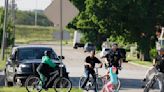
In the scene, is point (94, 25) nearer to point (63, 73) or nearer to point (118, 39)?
point (118, 39)

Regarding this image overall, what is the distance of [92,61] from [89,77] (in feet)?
2.14

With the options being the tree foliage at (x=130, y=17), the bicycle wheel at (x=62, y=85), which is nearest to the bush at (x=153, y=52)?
the tree foliage at (x=130, y=17)

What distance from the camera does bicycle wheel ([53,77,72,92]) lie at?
20998mm

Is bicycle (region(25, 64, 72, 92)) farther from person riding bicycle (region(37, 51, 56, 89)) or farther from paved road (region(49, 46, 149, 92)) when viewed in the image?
paved road (region(49, 46, 149, 92))

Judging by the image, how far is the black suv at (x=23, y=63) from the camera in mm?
23941

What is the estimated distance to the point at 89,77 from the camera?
22.4m

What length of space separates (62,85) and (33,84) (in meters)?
1.03

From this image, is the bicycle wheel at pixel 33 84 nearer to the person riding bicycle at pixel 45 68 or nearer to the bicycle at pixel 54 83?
the bicycle at pixel 54 83

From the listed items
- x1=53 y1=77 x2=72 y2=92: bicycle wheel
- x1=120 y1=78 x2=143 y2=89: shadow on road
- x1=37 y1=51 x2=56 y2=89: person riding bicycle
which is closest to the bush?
x1=120 y1=78 x2=143 y2=89: shadow on road

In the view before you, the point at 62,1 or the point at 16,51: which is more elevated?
the point at 62,1

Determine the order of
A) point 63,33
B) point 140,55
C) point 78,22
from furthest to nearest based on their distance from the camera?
1. point 78,22
2. point 140,55
3. point 63,33

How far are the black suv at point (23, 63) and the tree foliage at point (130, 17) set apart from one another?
38.0 metres

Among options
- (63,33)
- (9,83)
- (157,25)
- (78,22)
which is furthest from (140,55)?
(63,33)

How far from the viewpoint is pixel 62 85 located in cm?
2119
